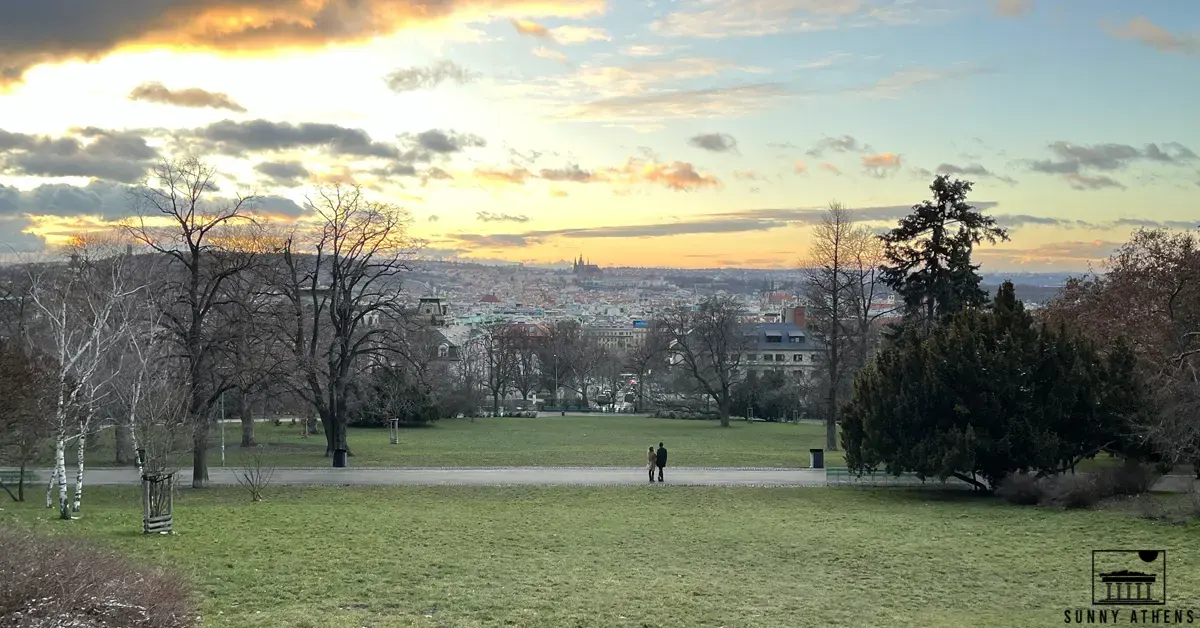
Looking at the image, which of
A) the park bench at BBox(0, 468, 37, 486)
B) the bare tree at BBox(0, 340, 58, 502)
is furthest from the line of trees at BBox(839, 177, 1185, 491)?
the park bench at BBox(0, 468, 37, 486)

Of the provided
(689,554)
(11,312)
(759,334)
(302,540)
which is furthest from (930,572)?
(759,334)

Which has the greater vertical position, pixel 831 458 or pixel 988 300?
pixel 988 300

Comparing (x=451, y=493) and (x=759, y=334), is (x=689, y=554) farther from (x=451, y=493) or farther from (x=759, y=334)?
(x=759, y=334)

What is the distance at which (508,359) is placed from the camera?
285 ft

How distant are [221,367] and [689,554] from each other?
63.6 feet

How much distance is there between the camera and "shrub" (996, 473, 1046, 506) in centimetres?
2255

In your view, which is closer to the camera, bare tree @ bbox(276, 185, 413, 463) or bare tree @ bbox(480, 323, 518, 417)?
bare tree @ bbox(276, 185, 413, 463)

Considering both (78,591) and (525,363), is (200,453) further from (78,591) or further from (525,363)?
(525,363)

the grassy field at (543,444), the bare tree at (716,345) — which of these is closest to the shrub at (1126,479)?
the grassy field at (543,444)

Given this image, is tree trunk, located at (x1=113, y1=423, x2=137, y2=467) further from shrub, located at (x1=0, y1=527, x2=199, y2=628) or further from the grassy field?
shrub, located at (x1=0, y1=527, x2=199, y2=628)

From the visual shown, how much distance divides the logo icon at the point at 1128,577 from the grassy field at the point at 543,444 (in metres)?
17.6

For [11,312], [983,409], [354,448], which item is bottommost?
[354,448]

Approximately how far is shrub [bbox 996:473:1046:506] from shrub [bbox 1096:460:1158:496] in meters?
1.36

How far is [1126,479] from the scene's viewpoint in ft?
71.4
